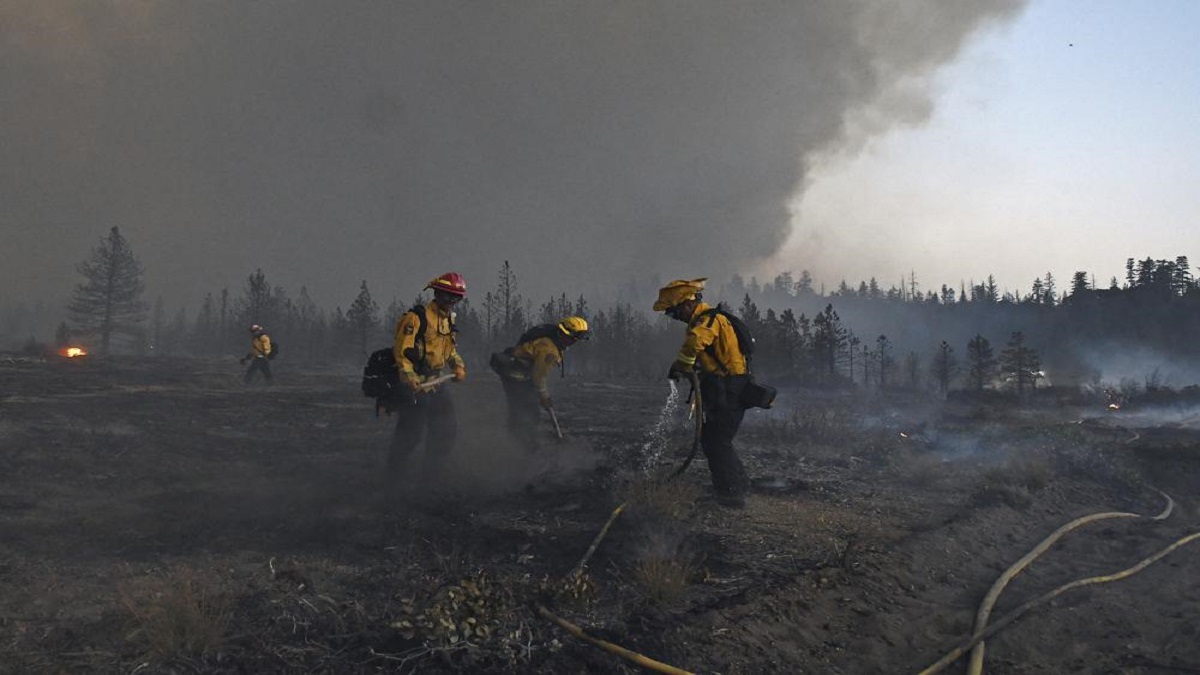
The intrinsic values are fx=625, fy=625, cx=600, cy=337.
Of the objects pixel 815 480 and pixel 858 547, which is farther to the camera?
pixel 815 480

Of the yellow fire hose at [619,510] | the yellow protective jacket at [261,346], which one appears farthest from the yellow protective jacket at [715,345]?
the yellow protective jacket at [261,346]

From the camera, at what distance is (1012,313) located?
372 ft

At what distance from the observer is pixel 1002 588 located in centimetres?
444

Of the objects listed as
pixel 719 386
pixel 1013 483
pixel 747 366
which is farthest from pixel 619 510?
pixel 1013 483

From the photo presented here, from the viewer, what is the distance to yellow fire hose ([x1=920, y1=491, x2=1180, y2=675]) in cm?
341

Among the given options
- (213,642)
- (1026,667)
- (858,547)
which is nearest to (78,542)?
(213,642)

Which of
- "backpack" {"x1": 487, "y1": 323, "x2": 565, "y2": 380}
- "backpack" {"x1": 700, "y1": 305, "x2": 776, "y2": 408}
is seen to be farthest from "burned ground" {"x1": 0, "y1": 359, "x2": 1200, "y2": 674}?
"backpack" {"x1": 487, "y1": 323, "x2": 565, "y2": 380}

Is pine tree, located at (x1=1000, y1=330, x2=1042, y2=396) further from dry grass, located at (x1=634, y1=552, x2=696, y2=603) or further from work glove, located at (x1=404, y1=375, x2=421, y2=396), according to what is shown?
dry grass, located at (x1=634, y1=552, x2=696, y2=603)

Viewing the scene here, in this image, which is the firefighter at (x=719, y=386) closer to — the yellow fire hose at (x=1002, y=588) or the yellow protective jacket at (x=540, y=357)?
the yellow fire hose at (x=1002, y=588)

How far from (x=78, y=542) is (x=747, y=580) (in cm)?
479

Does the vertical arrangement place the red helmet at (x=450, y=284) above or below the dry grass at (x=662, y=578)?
above

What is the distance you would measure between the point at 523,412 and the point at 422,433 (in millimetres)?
2489

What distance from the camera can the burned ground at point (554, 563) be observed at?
3.16 metres

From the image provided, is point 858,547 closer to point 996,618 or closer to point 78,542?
point 996,618
